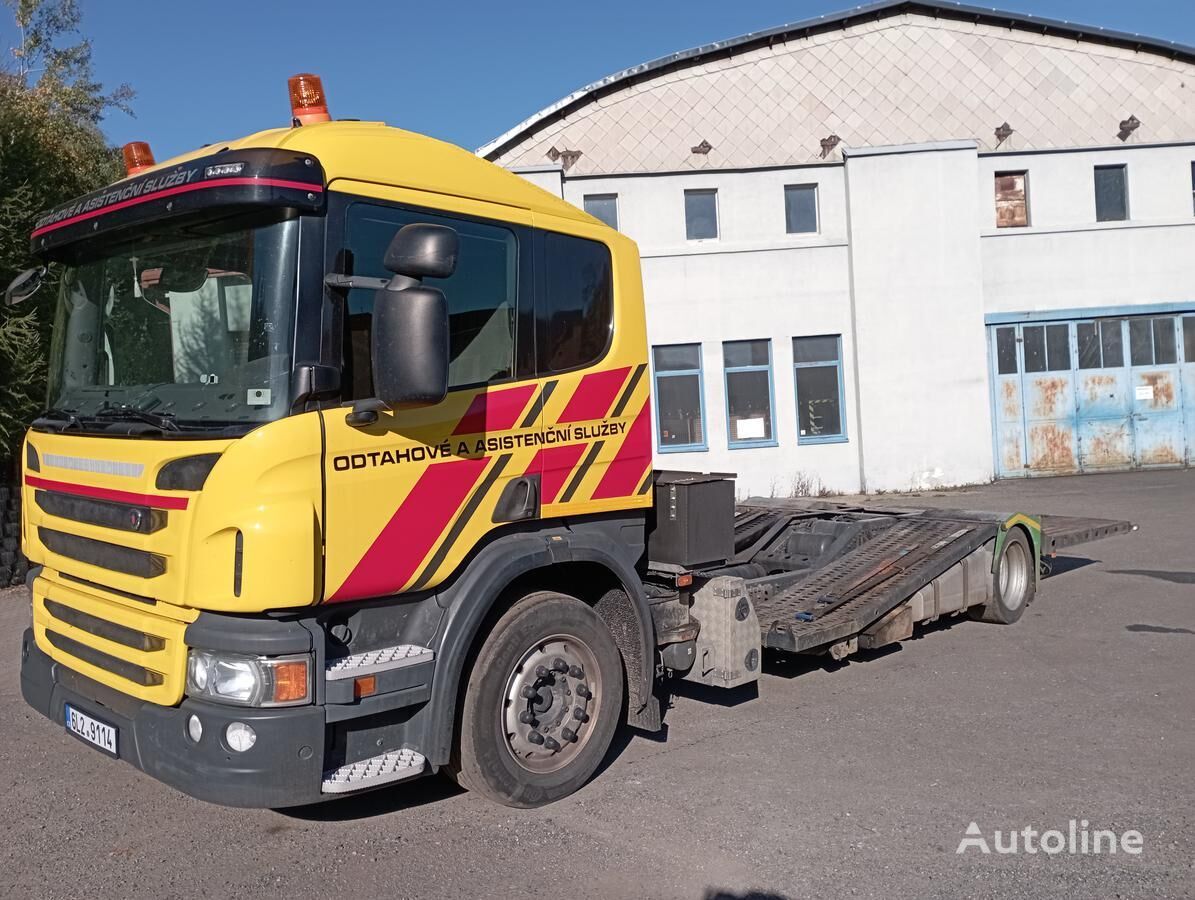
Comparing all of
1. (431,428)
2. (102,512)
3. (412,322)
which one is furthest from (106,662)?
(412,322)

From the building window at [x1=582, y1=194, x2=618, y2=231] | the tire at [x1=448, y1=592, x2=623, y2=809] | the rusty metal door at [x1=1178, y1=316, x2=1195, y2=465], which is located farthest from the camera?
the rusty metal door at [x1=1178, y1=316, x2=1195, y2=465]

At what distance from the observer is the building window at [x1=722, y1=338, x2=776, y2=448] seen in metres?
18.3

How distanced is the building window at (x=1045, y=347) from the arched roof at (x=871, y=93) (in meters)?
3.57

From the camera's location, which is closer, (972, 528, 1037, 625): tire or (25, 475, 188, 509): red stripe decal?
(25, 475, 188, 509): red stripe decal

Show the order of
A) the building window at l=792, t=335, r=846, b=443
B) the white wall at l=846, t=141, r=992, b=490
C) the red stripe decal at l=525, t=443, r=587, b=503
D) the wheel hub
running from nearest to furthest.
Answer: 1. the wheel hub
2. the red stripe decal at l=525, t=443, r=587, b=503
3. the white wall at l=846, t=141, r=992, b=490
4. the building window at l=792, t=335, r=846, b=443

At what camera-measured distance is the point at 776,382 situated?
18297mm

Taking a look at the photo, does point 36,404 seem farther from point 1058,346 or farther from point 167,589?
point 1058,346

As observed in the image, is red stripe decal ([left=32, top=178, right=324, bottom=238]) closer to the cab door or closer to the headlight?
the cab door

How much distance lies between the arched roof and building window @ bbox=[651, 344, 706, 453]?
3.48 metres

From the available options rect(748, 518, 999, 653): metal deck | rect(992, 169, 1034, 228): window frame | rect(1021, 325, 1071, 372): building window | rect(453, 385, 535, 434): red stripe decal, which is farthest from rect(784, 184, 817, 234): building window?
rect(453, 385, 535, 434): red stripe decal

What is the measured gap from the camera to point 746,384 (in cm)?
1836

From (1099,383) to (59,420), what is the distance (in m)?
18.7

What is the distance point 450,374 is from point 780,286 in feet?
48.3

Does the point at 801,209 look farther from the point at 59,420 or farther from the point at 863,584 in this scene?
the point at 59,420
